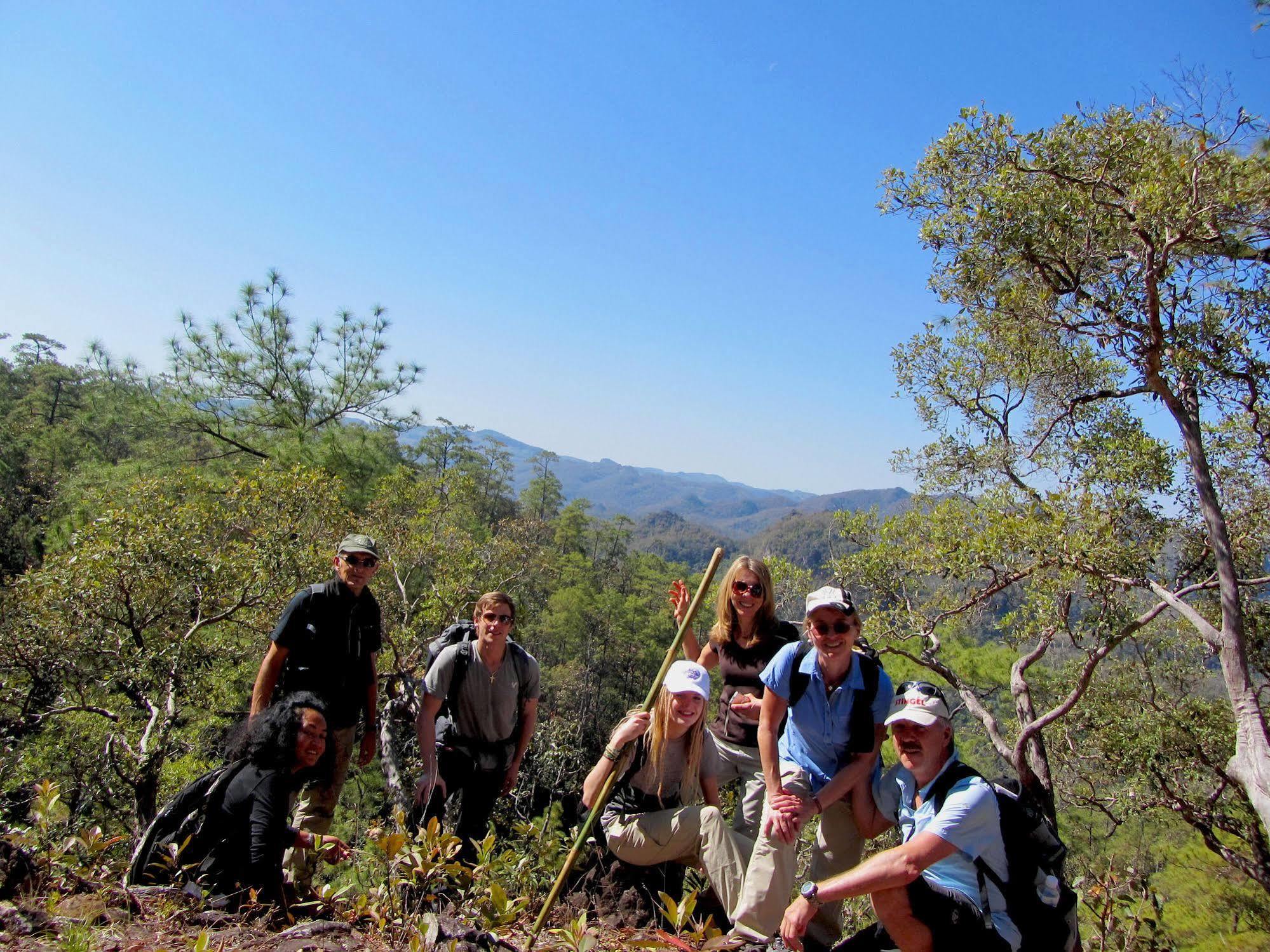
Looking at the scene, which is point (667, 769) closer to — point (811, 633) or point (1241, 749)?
point (811, 633)

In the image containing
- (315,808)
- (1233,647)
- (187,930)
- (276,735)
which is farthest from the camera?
(1233,647)

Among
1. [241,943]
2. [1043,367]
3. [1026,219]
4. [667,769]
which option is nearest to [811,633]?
[667,769]

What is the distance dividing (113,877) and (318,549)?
18.8ft

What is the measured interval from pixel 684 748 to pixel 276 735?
158cm

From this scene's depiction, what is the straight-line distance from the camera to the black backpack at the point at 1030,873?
215cm

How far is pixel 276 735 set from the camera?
250cm

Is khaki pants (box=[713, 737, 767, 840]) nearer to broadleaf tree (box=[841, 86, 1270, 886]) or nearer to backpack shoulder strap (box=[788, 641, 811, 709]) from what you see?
backpack shoulder strap (box=[788, 641, 811, 709])

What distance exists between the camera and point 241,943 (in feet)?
6.42

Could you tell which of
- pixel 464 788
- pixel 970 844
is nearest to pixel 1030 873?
pixel 970 844

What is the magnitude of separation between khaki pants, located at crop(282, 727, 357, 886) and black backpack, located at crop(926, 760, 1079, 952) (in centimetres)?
216

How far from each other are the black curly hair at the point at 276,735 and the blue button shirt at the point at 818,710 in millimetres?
1799

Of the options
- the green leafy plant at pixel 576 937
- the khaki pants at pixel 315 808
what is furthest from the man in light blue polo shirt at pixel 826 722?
the khaki pants at pixel 315 808

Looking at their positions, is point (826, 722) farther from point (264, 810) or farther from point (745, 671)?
point (264, 810)

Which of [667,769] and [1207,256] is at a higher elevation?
[1207,256]
